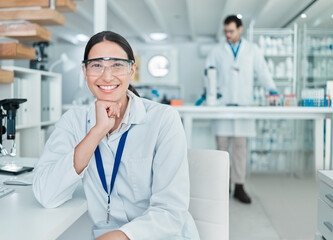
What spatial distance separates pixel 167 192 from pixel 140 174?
0.40 ft

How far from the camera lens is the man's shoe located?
3033 mm

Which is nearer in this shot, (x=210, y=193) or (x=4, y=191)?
(x=4, y=191)

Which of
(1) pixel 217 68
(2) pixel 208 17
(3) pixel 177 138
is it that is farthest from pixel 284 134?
(3) pixel 177 138

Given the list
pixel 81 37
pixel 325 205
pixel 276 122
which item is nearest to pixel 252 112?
pixel 325 205

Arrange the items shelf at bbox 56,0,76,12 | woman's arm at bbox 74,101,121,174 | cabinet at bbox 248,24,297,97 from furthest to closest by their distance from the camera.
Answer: cabinet at bbox 248,24,297,97
shelf at bbox 56,0,76,12
woman's arm at bbox 74,101,121,174

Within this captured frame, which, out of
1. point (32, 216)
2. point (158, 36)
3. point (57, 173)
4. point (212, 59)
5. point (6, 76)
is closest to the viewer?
point (32, 216)

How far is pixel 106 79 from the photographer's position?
1.03 meters

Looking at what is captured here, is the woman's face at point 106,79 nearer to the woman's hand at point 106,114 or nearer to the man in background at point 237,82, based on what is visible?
the woman's hand at point 106,114

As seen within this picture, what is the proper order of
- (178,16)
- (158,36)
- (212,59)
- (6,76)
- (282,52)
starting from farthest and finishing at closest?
(158,36) < (178,16) < (282,52) < (212,59) < (6,76)

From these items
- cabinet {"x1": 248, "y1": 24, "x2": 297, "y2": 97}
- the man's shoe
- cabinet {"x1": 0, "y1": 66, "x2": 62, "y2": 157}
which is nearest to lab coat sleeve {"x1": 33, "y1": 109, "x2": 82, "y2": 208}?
cabinet {"x1": 0, "y1": 66, "x2": 62, "y2": 157}

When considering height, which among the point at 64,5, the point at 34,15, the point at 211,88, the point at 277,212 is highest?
the point at 64,5

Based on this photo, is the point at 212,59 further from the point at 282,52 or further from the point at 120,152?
the point at 120,152

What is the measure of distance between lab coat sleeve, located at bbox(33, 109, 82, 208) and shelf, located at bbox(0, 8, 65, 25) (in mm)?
1975

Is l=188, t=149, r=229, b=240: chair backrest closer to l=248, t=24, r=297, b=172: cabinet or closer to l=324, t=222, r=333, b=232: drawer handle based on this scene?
l=324, t=222, r=333, b=232: drawer handle
